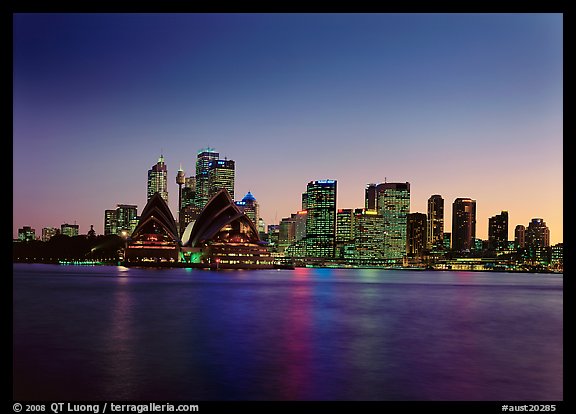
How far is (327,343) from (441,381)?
487 centimetres

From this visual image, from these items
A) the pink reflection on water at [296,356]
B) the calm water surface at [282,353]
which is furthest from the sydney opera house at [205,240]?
the pink reflection on water at [296,356]

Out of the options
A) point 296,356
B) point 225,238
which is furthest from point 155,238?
point 296,356

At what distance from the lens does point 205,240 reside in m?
74.1

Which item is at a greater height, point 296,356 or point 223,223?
point 223,223

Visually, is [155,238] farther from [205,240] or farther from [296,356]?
[296,356]

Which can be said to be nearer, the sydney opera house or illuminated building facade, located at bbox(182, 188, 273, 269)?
illuminated building facade, located at bbox(182, 188, 273, 269)

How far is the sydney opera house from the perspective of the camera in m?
73.0

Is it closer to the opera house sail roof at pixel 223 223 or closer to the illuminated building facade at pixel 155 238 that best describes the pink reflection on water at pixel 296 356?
the opera house sail roof at pixel 223 223

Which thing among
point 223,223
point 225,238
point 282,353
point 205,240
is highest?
point 223,223

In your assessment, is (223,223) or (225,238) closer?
(223,223)

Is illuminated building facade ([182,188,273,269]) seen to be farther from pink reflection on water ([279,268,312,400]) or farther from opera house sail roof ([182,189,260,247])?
pink reflection on water ([279,268,312,400])

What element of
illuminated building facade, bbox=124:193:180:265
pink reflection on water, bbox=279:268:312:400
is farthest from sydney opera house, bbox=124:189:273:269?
pink reflection on water, bbox=279:268:312:400
